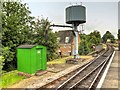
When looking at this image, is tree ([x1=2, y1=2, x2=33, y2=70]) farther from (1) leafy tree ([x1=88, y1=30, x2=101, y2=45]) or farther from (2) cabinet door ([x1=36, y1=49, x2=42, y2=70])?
(1) leafy tree ([x1=88, y1=30, x2=101, y2=45])

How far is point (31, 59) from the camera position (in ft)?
36.3

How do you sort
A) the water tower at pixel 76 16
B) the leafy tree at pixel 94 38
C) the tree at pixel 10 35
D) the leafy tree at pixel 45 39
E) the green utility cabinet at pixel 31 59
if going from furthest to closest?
1. the leafy tree at pixel 94 38
2. the leafy tree at pixel 45 39
3. the water tower at pixel 76 16
4. the tree at pixel 10 35
5. the green utility cabinet at pixel 31 59

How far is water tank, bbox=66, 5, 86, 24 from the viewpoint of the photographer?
1930cm

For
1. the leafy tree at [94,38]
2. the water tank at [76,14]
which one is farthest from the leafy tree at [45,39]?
the leafy tree at [94,38]

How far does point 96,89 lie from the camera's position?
318 inches

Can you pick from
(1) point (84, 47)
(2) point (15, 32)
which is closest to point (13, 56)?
(2) point (15, 32)

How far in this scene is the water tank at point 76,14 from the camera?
1930cm

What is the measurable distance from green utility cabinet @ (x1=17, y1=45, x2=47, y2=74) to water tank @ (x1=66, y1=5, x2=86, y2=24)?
8.23 meters

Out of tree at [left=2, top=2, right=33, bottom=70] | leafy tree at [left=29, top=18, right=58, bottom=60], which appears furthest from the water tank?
tree at [left=2, top=2, right=33, bottom=70]

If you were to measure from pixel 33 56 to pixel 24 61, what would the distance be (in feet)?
2.98

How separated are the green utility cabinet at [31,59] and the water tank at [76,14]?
8232 mm

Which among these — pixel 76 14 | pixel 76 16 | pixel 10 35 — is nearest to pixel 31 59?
pixel 10 35

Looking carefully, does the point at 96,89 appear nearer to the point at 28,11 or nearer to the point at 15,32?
the point at 15,32

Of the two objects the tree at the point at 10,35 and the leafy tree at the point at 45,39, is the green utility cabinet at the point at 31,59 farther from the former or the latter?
the leafy tree at the point at 45,39
